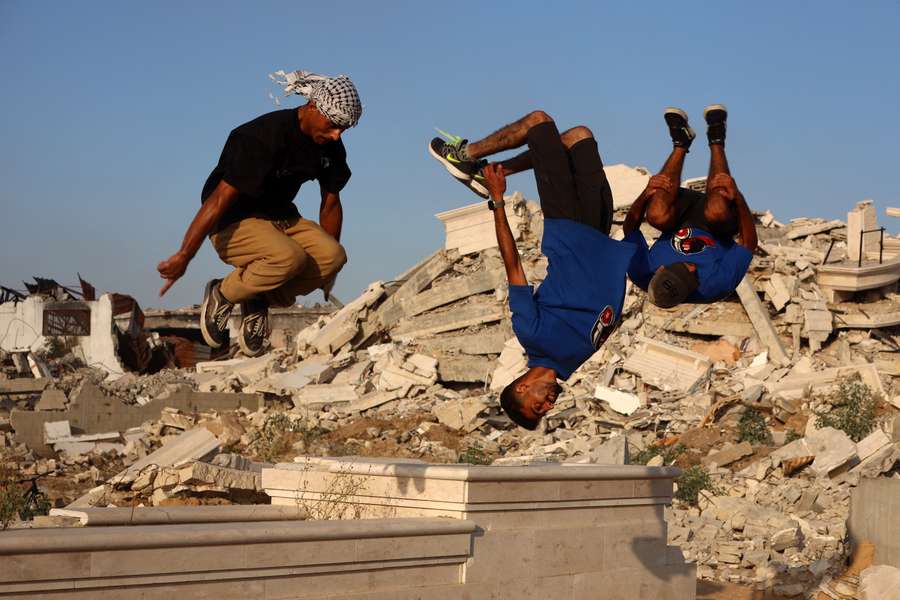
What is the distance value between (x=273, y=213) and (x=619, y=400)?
46.7ft

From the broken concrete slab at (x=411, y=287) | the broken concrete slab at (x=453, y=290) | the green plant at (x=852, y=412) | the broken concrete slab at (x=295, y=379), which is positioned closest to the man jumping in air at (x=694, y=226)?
the green plant at (x=852, y=412)

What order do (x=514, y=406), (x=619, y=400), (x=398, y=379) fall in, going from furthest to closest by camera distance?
(x=398, y=379)
(x=619, y=400)
(x=514, y=406)

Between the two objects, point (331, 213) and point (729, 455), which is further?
point (729, 455)

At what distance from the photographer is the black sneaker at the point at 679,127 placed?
6.95 m

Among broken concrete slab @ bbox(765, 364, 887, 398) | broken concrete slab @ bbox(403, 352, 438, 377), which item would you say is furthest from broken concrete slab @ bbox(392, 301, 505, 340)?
broken concrete slab @ bbox(765, 364, 887, 398)

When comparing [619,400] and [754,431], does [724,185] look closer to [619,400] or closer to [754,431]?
[754,431]

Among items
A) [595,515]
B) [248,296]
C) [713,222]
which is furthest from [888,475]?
Answer: [248,296]

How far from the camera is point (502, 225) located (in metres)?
6.55

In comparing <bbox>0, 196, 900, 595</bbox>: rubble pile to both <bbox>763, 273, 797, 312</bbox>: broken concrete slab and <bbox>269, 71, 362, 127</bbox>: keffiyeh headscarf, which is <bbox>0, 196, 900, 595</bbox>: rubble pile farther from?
<bbox>269, 71, 362, 127</bbox>: keffiyeh headscarf

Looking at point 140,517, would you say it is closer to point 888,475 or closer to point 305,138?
point 305,138

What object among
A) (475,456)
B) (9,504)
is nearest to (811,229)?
(475,456)

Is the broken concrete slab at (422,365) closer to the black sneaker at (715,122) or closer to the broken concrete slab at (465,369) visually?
the broken concrete slab at (465,369)

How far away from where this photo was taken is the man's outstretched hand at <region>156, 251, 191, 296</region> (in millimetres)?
5754

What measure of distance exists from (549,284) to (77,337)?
29.8m
